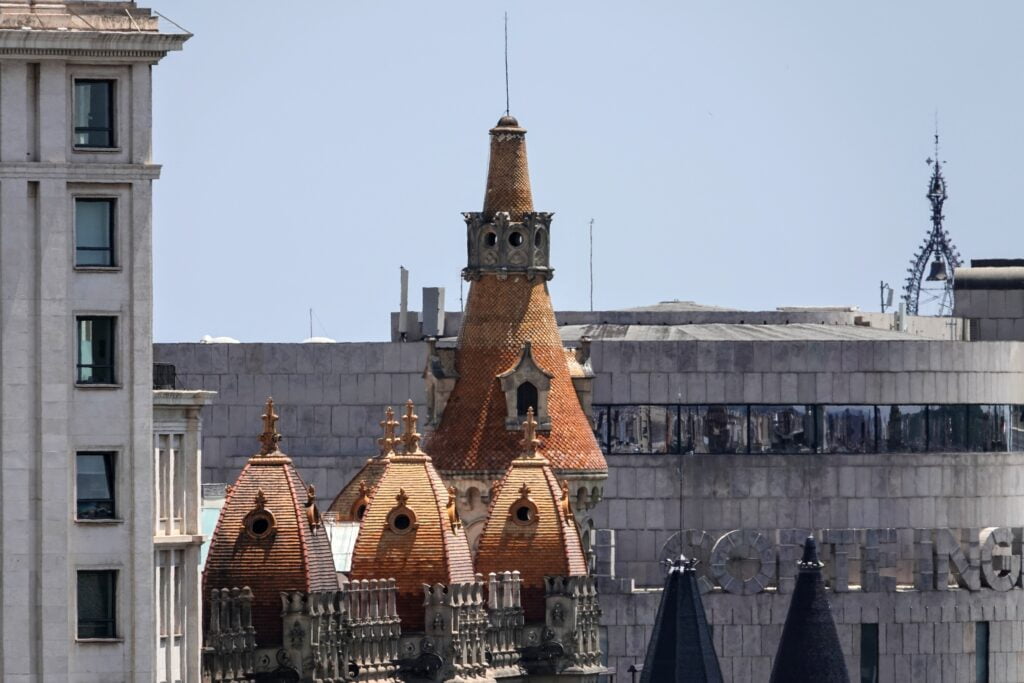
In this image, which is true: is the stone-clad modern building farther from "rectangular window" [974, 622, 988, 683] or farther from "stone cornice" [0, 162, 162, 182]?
"stone cornice" [0, 162, 162, 182]

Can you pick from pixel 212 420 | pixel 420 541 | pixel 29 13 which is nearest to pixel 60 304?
pixel 29 13

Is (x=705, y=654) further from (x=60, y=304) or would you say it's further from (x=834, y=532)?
(x=60, y=304)

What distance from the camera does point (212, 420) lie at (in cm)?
19338

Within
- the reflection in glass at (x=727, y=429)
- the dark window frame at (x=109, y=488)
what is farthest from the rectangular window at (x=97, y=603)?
the reflection in glass at (x=727, y=429)

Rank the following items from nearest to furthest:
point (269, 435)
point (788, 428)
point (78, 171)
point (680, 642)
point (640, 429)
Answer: point (78, 171) < point (269, 435) < point (680, 642) < point (640, 429) < point (788, 428)

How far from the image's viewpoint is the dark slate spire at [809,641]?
168 metres

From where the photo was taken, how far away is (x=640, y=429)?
19200cm

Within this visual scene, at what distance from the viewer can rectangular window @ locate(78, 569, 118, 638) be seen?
119 meters

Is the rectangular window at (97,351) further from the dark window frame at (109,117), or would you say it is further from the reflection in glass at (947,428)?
the reflection in glass at (947,428)

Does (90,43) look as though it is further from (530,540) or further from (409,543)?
(530,540)

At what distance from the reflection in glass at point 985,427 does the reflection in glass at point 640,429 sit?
39.8ft

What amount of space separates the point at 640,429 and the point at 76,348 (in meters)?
73.9

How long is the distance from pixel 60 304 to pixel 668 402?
2945 inches

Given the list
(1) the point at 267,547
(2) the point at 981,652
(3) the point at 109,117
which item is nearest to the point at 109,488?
(3) the point at 109,117
